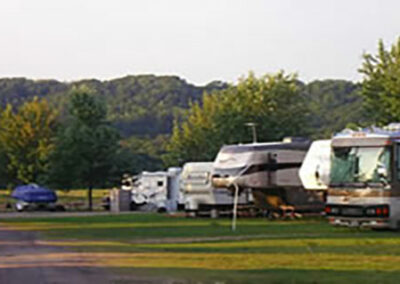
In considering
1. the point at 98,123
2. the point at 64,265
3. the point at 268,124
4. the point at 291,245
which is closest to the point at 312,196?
the point at 291,245

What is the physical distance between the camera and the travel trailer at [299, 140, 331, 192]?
123 feet

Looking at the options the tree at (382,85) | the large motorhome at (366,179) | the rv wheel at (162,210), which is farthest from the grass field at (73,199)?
the large motorhome at (366,179)

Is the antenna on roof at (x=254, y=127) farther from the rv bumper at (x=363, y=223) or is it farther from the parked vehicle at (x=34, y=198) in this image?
the rv bumper at (x=363, y=223)

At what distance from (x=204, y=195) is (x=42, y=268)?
1128 inches

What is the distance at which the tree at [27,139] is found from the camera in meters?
88.2

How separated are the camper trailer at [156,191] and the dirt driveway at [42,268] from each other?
3641cm

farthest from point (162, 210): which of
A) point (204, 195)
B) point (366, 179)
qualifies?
point (366, 179)

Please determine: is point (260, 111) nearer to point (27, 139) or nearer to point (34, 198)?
point (34, 198)

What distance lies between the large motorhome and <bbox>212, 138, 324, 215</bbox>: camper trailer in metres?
9.74

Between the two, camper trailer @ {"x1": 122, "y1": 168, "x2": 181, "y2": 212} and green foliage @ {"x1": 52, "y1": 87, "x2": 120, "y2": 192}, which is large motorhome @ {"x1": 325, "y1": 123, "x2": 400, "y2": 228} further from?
green foliage @ {"x1": 52, "y1": 87, "x2": 120, "y2": 192}

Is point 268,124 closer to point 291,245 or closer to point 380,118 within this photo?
point 380,118

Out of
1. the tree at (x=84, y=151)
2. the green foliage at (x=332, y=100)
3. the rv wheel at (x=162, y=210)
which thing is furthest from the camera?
the green foliage at (x=332, y=100)

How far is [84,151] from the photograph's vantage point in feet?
263

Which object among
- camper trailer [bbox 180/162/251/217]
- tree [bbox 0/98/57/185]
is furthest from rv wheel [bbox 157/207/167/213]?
tree [bbox 0/98/57/185]
